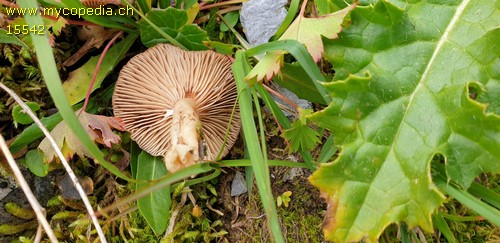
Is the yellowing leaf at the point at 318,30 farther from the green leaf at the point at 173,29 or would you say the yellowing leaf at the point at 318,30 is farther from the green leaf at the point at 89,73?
the green leaf at the point at 89,73

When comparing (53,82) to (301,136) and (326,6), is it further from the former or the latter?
(326,6)

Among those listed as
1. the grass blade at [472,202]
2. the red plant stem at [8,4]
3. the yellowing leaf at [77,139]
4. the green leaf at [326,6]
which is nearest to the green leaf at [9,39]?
the red plant stem at [8,4]

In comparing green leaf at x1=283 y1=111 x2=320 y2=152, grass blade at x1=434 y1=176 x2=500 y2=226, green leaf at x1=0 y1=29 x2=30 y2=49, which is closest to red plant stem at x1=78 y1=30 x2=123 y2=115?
green leaf at x1=0 y1=29 x2=30 y2=49

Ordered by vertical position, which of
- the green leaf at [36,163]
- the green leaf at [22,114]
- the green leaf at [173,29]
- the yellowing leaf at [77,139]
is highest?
the green leaf at [173,29]

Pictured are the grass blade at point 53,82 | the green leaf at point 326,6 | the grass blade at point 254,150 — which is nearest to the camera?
the grass blade at point 53,82

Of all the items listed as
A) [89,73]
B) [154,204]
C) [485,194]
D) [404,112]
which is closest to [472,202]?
[485,194]

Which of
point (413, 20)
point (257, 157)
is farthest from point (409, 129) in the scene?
point (257, 157)
